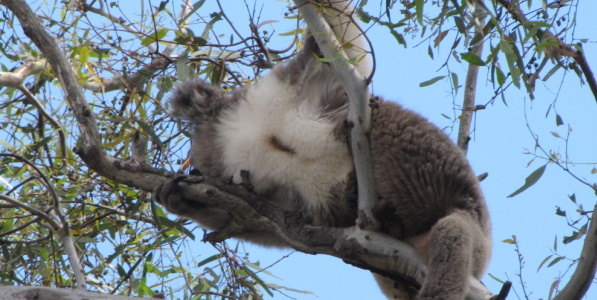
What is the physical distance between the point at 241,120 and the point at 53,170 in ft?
4.44

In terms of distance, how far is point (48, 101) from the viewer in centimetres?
444

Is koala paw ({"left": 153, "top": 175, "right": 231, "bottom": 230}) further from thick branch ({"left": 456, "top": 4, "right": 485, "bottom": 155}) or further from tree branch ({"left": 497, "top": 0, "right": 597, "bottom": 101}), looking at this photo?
tree branch ({"left": 497, "top": 0, "right": 597, "bottom": 101})

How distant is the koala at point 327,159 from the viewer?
2963mm

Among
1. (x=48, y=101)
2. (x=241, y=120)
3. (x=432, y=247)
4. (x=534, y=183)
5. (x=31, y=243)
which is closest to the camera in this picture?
(x=432, y=247)

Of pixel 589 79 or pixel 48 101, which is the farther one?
pixel 48 101

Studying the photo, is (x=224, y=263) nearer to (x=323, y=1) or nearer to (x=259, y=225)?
(x=259, y=225)

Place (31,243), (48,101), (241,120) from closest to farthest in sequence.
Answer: (241,120)
(31,243)
(48,101)

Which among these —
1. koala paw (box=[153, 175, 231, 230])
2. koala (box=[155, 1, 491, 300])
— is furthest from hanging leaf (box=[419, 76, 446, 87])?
koala paw (box=[153, 175, 231, 230])

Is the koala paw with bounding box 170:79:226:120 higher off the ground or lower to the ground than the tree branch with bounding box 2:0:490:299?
higher

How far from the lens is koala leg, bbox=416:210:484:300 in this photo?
2.49 metres

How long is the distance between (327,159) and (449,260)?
0.81m

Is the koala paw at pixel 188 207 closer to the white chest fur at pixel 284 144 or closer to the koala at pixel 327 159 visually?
the koala at pixel 327 159

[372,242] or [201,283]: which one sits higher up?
[201,283]

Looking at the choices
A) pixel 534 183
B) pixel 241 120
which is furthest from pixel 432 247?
pixel 241 120
